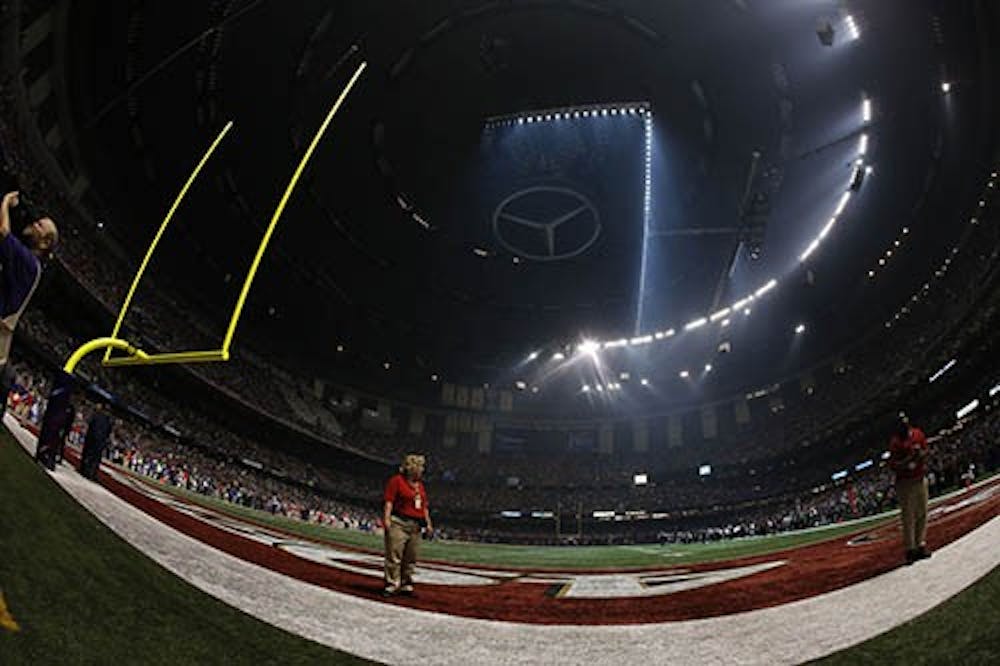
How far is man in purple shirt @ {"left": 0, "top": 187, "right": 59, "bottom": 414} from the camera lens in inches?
157

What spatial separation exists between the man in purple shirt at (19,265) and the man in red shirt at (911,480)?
23.0 ft

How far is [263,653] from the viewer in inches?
153

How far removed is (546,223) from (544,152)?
15.8 ft

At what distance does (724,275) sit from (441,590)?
115 ft

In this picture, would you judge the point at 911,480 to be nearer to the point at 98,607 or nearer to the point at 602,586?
the point at 602,586

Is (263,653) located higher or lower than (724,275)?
lower

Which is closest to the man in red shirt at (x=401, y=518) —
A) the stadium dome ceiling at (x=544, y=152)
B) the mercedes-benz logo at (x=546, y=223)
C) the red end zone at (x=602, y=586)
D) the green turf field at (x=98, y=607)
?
the red end zone at (x=602, y=586)

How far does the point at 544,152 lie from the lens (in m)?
32.3

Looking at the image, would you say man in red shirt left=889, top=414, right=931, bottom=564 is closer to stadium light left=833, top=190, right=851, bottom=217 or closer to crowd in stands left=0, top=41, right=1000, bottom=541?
crowd in stands left=0, top=41, right=1000, bottom=541

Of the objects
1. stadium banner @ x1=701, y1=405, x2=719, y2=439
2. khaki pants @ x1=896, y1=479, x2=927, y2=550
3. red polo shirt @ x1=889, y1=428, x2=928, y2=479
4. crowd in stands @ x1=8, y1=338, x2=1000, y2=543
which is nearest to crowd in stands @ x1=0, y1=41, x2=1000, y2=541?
crowd in stands @ x1=8, y1=338, x2=1000, y2=543

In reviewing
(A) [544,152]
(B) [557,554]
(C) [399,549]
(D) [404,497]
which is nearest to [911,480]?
(D) [404,497]

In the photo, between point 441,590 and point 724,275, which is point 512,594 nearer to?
point 441,590

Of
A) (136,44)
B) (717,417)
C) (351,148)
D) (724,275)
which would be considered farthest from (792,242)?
(136,44)

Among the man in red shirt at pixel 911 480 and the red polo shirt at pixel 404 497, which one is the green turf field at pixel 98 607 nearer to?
the red polo shirt at pixel 404 497
